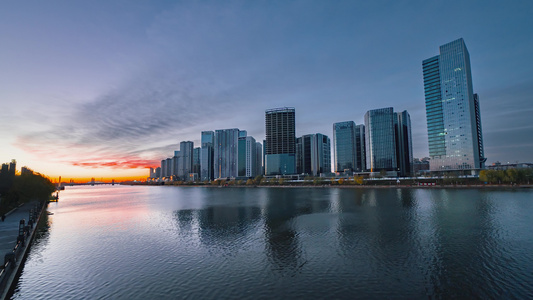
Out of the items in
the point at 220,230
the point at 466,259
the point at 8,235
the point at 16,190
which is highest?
the point at 16,190

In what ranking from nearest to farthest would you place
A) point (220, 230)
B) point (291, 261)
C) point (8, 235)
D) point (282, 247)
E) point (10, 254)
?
point (10, 254) → point (291, 261) → point (282, 247) → point (8, 235) → point (220, 230)

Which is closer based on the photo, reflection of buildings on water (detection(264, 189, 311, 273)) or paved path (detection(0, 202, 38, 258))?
reflection of buildings on water (detection(264, 189, 311, 273))

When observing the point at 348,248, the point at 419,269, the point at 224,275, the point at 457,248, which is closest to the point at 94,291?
the point at 224,275

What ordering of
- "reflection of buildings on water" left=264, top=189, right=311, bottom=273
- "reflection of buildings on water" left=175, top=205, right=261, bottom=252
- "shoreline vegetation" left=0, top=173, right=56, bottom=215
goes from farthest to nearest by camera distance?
"shoreline vegetation" left=0, top=173, right=56, bottom=215, "reflection of buildings on water" left=175, top=205, right=261, bottom=252, "reflection of buildings on water" left=264, top=189, right=311, bottom=273

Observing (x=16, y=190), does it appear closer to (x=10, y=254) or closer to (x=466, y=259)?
(x=10, y=254)

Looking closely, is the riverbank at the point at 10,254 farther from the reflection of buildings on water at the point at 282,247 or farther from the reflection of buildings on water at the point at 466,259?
the reflection of buildings on water at the point at 466,259

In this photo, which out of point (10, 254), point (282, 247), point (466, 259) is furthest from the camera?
point (282, 247)

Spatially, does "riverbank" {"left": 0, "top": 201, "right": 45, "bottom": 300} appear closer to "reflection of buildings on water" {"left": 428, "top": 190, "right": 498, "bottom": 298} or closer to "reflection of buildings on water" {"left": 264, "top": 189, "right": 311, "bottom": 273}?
"reflection of buildings on water" {"left": 264, "top": 189, "right": 311, "bottom": 273}

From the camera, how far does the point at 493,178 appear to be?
144 meters

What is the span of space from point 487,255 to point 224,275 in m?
31.3

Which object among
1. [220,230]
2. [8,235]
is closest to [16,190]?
[8,235]

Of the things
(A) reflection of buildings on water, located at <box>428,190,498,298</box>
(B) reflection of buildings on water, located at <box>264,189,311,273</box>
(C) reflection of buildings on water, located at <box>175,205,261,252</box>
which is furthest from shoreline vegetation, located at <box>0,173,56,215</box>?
(A) reflection of buildings on water, located at <box>428,190,498,298</box>

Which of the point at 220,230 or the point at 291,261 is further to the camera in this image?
the point at 220,230

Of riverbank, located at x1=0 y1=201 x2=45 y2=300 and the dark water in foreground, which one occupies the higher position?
riverbank, located at x1=0 y1=201 x2=45 y2=300
